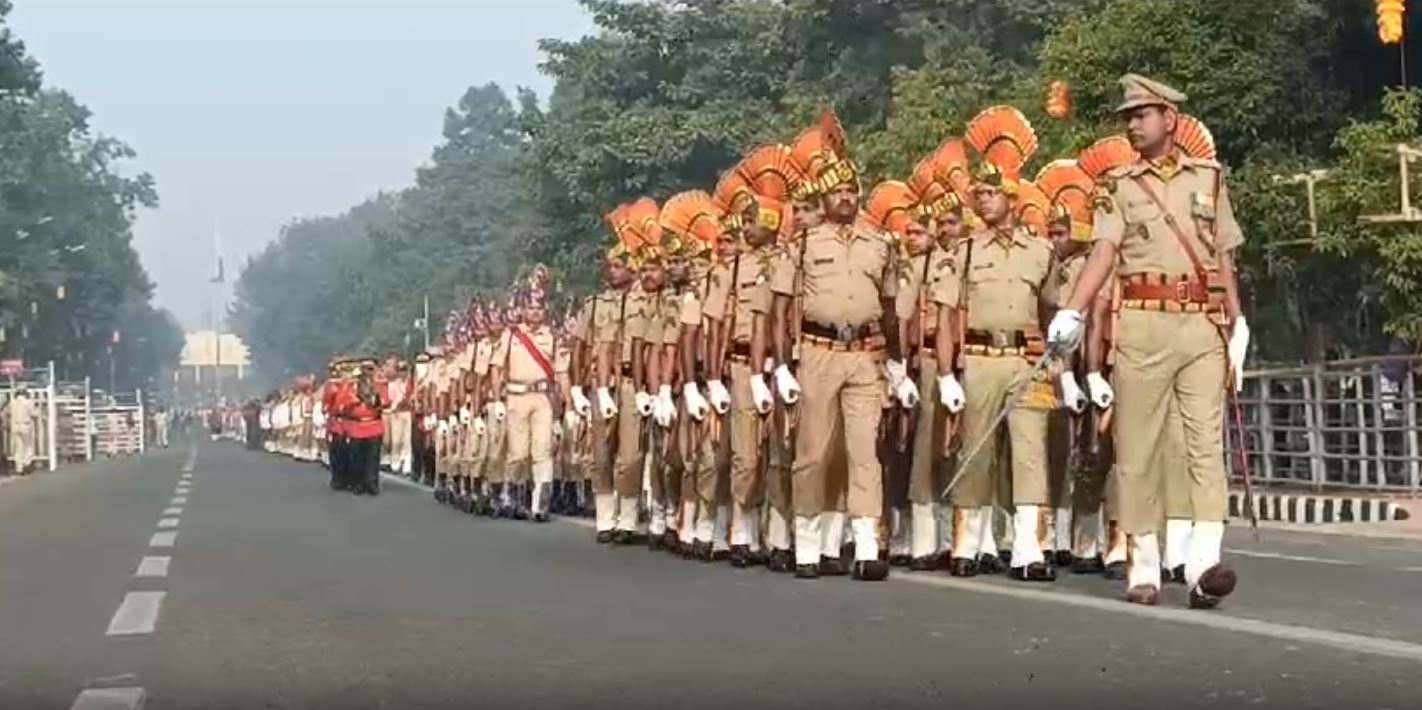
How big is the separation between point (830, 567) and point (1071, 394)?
176cm

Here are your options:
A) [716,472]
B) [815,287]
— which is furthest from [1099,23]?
[815,287]

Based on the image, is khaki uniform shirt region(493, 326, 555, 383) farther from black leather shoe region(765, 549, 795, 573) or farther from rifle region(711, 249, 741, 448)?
black leather shoe region(765, 549, 795, 573)

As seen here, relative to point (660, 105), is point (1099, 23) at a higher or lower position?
lower

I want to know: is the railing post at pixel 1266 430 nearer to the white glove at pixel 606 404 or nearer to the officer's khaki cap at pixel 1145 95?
the white glove at pixel 606 404

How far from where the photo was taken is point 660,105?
5562cm

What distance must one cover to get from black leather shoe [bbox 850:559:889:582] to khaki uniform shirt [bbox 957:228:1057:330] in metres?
1.41

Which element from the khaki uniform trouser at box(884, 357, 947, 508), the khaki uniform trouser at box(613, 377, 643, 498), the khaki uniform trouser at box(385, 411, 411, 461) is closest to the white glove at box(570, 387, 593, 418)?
the khaki uniform trouser at box(613, 377, 643, 498)

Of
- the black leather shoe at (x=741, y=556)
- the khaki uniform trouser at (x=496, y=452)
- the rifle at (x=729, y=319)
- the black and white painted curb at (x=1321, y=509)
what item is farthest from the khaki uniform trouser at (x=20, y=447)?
the black leather shoe at (x=741, y=556)

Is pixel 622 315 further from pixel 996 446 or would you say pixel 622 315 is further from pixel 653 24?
pixel 653 24

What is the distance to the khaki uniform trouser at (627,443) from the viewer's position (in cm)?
1656

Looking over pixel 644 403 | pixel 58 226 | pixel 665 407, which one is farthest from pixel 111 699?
pixel 58 226

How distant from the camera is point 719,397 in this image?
46.8 feet

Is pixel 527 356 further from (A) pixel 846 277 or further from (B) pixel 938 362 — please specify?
(A) pixel 846 277

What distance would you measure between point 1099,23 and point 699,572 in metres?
13.9
